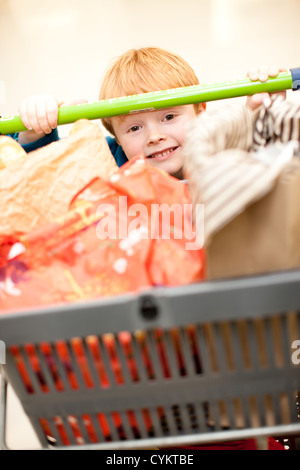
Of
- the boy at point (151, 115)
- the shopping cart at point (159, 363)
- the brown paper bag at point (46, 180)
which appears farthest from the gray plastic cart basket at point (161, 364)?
the boy at point (151, 115)

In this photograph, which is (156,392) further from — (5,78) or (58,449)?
Answer: (5,78)

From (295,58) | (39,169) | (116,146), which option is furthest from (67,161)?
(295,58)

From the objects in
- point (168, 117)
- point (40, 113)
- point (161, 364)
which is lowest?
point (161, 364)

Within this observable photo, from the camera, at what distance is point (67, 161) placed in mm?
696

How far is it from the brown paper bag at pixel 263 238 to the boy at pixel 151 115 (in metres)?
0.49

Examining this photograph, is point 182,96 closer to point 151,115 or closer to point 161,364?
point 151,115

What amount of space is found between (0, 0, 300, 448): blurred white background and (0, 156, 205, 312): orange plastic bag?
4.54ft

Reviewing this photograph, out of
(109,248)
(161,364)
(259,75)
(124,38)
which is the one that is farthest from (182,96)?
(124,38)

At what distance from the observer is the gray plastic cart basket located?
0.43 metres

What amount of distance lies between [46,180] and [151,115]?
42 cm

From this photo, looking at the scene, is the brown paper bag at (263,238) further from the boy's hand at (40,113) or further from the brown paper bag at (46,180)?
the boy's hand at (40,113)

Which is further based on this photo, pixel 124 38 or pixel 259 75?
pixel 124 38

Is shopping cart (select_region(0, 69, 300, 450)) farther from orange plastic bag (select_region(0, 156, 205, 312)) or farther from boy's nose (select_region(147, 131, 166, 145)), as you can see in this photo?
boy's nose (select_region(147, 131, 166, 145))

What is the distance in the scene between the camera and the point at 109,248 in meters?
0.55
